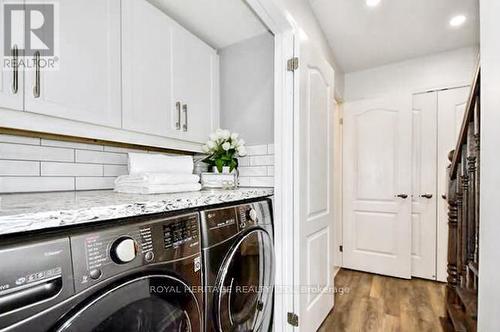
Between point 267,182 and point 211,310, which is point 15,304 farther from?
point 267,182

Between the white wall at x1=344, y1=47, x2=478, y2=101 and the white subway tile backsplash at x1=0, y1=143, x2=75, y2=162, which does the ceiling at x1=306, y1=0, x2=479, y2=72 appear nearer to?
the white wall at x1=344, y1=47, x2=478, y2=101

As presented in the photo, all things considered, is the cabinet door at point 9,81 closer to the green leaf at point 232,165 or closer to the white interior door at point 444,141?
the green leaf at point 232,165

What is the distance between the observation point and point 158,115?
4.62 feet

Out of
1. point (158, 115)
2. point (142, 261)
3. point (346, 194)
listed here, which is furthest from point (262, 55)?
point (346, 194)

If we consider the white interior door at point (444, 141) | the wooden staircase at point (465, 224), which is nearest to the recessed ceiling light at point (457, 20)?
the white interior door at point (444, 141)

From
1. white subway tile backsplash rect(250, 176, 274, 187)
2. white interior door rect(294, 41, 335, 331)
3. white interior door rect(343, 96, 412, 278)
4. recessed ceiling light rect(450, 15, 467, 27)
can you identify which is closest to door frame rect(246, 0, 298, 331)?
white interior door rect(294, 41, 335, 331)

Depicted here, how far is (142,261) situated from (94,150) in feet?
2.91

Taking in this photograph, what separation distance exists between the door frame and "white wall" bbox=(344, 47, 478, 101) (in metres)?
1.91

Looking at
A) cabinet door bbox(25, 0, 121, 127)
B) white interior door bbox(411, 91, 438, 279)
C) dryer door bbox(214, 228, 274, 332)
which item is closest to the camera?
cabinet door bbox(25, 0, 121, 127)

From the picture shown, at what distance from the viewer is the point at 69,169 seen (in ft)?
4.06

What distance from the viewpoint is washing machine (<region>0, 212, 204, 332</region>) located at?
20.0 inches

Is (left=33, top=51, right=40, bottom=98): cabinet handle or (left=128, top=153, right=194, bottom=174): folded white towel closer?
(left=33, top=51, right=40, bottom=98): cabinet handle

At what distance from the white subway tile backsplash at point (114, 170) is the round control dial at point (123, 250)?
2.79 ft

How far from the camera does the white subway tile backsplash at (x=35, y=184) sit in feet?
3.43
